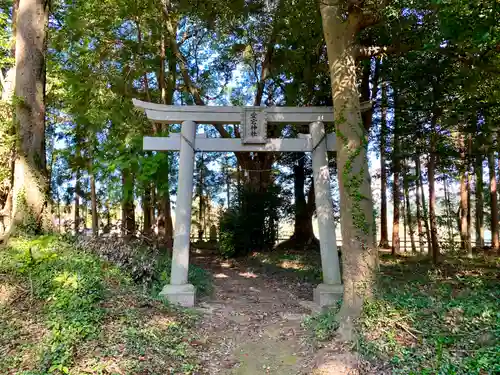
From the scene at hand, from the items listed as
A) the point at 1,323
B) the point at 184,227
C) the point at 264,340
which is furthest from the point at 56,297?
the point at 264,340

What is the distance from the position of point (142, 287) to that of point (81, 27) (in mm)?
7472

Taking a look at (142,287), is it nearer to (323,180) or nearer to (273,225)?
(323,180)

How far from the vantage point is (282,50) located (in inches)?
402

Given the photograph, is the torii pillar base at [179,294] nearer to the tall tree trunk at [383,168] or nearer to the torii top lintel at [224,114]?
the torii top lintel at [224,114]

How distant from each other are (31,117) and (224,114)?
3598mm

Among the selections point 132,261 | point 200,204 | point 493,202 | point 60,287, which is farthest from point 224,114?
point 200,204

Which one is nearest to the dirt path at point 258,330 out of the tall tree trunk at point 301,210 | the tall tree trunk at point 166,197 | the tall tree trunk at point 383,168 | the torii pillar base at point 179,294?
the torii pillar base at point 179,294

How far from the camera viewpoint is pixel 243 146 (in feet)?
21.8

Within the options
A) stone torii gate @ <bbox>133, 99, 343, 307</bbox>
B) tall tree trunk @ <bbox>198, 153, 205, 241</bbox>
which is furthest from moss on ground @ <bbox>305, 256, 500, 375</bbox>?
tall tree trunk @ <bbox>198, 153, 205, 241</bbox>

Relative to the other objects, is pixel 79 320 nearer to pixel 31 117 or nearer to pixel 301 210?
pixel 31 117

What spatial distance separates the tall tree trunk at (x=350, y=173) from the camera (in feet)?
14.6

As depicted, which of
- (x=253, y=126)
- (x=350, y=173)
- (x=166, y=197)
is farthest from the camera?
(x=166, y=197)

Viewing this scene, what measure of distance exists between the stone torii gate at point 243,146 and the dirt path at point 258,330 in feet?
2.30

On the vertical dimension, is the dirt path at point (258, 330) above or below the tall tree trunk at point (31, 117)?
below
